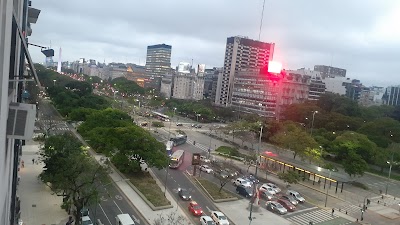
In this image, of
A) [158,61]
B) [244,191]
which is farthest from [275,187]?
Result: [158,61]

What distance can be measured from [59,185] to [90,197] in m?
2.27

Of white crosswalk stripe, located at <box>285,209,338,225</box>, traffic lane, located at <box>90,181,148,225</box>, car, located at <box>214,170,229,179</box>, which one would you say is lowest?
white crosswalk stripe, located at <box>285,209,338,225</box>

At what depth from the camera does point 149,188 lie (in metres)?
24.8

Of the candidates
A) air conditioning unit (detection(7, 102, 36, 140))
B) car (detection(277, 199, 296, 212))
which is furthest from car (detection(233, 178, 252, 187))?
air conditioning unit (detection(7, 102, 36, 140))

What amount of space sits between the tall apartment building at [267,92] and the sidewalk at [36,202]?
182ft

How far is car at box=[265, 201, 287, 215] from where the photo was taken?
23750mm

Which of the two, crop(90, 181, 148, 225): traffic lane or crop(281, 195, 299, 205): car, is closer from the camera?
crop(90, 181, 148, 225): traffic lane

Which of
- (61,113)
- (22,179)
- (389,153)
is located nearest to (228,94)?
(61,113)

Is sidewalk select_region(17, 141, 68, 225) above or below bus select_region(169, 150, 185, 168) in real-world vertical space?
below

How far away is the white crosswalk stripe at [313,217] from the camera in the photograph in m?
22.9

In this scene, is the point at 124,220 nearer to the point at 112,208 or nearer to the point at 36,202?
the point at 112,208

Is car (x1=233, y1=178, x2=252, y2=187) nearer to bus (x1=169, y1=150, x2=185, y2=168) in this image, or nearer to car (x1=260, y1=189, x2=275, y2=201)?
car (x1=260, y1=189, x2=275, y2=201)

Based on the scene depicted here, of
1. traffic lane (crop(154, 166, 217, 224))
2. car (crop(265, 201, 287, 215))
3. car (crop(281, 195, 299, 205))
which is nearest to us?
traffic lane (crop(154, 166, 217, 224))

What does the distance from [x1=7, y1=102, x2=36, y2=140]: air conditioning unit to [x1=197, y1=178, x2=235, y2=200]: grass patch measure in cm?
1769
